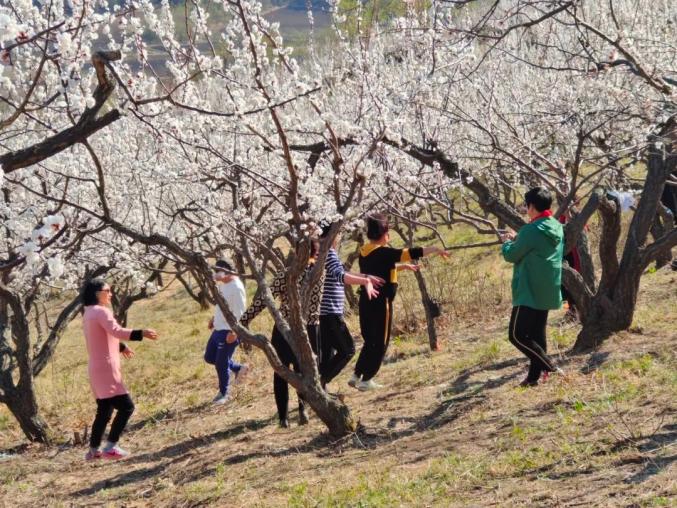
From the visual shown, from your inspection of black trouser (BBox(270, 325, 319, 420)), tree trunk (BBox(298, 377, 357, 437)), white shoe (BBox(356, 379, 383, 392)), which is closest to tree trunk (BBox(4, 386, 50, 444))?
black trouser (BBox(270, 325, 319, 420))

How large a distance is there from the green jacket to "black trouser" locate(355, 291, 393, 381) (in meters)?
1.36

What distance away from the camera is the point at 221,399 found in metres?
A: 8.92

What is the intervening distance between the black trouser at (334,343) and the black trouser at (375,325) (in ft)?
1.65

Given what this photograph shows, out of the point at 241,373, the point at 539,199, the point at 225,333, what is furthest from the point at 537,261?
the point at 241,373

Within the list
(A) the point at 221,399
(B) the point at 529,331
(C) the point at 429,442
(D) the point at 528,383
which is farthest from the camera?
(A) the point at 221,399

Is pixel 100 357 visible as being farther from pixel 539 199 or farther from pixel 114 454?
pixel 539 199

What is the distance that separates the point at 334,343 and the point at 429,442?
4.99 feet

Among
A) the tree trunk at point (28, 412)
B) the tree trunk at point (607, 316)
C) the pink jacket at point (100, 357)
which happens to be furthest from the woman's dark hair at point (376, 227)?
the tree trunk at point (28, 412)

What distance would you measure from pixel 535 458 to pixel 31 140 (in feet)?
34.3

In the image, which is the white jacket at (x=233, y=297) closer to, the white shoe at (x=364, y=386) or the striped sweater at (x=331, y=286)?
the white shoe at (x=364, y=386)

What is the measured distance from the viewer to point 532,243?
20.0 ft

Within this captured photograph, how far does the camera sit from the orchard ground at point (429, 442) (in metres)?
4.45

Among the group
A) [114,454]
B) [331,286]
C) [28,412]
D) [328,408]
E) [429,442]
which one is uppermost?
[331,286]

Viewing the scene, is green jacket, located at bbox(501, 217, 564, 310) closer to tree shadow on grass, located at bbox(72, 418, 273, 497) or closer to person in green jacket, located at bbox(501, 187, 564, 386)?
person in green jacket, located at bbox(501, 187, 564, 386)
